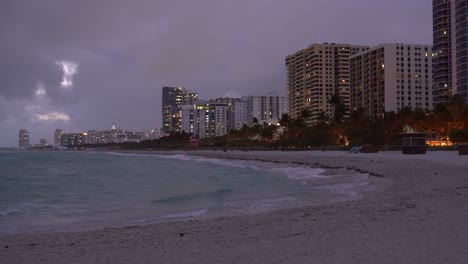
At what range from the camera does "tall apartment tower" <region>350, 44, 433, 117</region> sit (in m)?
163

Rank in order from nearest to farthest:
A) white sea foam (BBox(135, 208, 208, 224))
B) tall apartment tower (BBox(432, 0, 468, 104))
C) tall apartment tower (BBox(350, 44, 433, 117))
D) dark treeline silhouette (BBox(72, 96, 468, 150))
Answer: white sea foam (BBox(135, 208, 208, 224)) → dark treeline silhouette (BBox(72, 96, 468, 150)) → tall apartment tower (BBox(432, 0, 468, 104)) → tall apartment tower (BBox(350, 44, 433, 117))

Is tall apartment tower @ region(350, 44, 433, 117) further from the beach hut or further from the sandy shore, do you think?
the sandy shore

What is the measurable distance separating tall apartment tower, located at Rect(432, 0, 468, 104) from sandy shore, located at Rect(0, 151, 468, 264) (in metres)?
123

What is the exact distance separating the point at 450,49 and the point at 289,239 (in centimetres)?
13957

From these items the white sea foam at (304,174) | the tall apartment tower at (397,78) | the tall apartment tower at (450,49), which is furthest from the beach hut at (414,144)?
the tall apartment tower at (397,78)

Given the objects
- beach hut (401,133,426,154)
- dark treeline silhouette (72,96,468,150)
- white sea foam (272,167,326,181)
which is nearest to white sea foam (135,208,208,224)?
white sea foam (272,167,326,181)

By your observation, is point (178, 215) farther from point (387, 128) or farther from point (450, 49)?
point (450, 49)

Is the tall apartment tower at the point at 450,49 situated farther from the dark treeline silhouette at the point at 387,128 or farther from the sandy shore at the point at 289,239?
the sandy shore at the point at 289,239

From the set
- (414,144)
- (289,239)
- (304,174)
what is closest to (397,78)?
(414,144)

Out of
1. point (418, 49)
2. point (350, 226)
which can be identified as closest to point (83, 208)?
point (350, 226)

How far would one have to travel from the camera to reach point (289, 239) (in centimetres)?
877

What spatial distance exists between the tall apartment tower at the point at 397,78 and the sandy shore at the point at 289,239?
158068 millimetres

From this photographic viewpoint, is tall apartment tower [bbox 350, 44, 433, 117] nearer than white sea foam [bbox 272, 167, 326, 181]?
No

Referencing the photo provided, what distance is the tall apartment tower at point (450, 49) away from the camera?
120 metres
